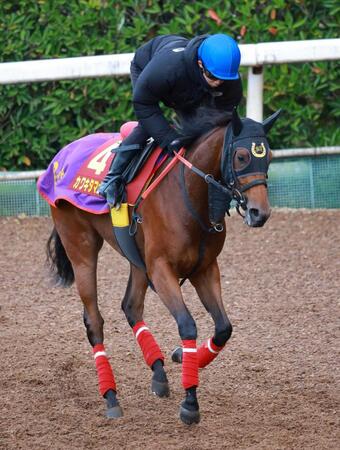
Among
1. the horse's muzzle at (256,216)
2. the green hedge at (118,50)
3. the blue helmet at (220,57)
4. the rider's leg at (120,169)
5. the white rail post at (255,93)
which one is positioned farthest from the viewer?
the green hedge at (118,50)

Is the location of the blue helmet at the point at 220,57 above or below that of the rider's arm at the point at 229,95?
above

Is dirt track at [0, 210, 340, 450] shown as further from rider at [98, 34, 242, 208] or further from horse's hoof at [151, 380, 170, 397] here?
rider at [98, 34, 242, 208]

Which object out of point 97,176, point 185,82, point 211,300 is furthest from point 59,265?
point 185,82

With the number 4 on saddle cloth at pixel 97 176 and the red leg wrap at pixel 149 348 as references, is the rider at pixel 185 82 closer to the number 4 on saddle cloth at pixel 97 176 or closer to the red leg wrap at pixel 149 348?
the number 4 on saddle cloth at pixel 97 176

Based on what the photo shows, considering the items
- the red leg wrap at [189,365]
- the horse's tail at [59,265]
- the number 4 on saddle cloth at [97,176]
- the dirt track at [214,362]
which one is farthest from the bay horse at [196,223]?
the horse's tail at [59,265]

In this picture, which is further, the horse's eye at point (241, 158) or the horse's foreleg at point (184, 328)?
the horse's foreleg at point (184, 328)

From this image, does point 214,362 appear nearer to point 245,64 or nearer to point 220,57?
point 220,57

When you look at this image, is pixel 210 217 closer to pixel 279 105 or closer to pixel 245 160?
pixel 245 160

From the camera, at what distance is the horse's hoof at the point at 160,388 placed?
6.26m

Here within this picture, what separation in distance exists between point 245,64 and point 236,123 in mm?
4227

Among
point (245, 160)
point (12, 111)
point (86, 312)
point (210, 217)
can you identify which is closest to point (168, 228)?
point (210, 217)

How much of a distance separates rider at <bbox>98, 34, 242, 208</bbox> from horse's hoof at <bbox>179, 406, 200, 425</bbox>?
1.45 meters

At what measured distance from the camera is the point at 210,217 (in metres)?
5.63

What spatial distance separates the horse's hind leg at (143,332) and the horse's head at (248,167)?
136 cm
